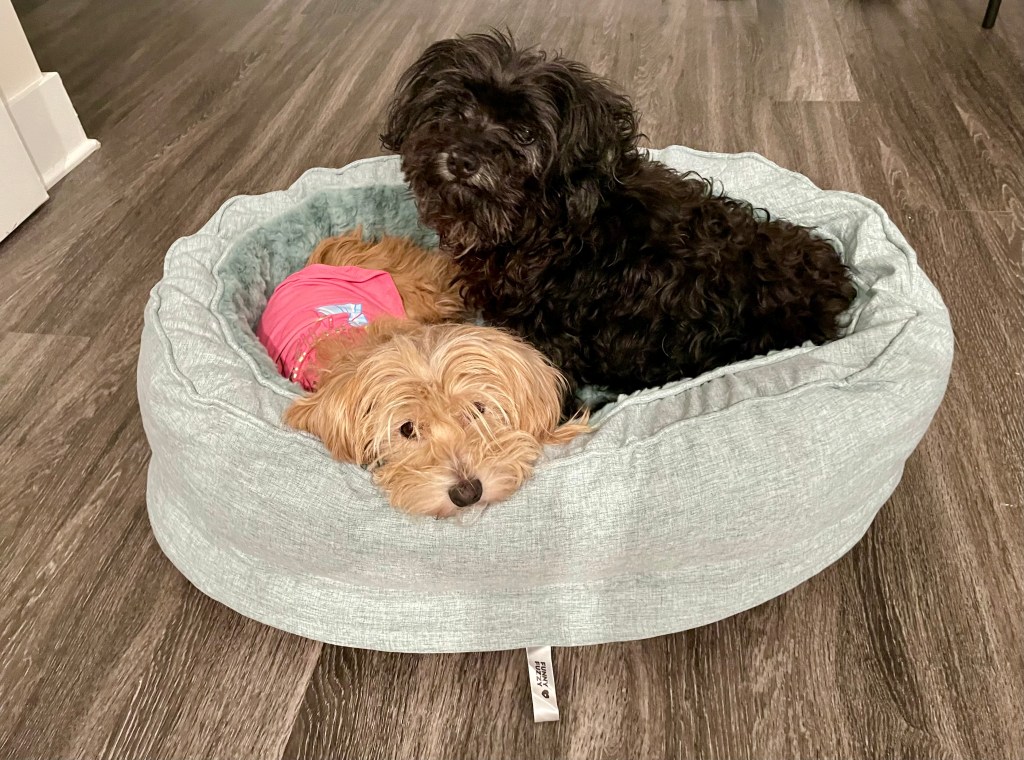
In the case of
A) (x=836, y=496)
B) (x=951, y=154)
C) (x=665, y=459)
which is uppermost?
(x=665, y=459)

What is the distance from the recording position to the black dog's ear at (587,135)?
1398mm

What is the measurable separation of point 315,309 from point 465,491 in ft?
2.20

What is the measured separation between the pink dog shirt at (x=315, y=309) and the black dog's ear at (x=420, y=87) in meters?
0.35

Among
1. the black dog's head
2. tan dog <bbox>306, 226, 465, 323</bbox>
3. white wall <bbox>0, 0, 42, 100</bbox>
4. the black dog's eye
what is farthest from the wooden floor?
the black dog's eye

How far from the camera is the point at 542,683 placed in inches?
57.4

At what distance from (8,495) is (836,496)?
72.6 inches

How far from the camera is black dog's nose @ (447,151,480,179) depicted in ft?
4.60

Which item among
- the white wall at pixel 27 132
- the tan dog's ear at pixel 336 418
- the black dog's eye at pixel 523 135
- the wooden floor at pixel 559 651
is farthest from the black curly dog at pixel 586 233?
the white wall at pixel 27 132

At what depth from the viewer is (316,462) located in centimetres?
139

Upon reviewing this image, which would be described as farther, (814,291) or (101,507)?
(101,507)

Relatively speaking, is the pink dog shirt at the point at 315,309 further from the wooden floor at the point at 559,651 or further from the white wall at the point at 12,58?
the white wall at the point at 12,58

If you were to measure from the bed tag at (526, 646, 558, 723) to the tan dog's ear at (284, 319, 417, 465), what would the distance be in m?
0.48

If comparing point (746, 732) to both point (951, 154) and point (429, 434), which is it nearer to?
point (429, 434)

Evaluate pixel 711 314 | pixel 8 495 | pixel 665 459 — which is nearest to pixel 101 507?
pixel 8 495
